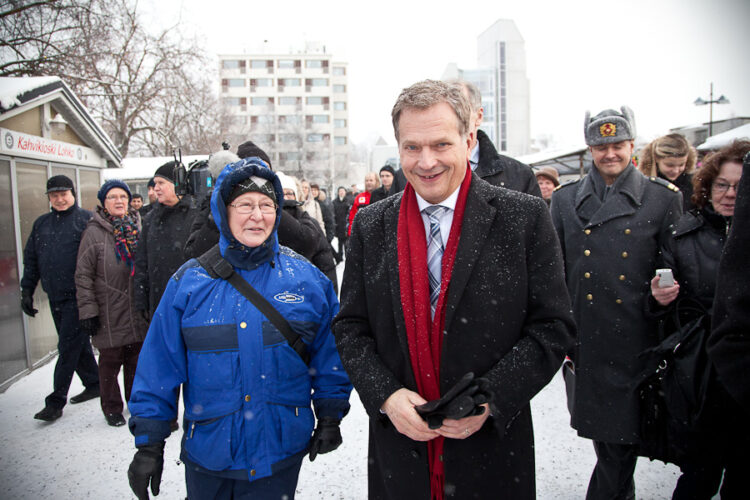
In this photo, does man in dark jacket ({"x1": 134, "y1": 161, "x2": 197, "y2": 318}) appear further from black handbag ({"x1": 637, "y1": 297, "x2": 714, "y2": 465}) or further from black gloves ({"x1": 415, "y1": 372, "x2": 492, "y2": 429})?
black handbag ({"x1": 637, "y1": 297, "x2": 714, "y2": 465})

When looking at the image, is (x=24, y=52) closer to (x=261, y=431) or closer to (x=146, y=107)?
(x=261, y=431)

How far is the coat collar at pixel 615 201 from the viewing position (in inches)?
111

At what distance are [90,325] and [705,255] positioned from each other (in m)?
5.02

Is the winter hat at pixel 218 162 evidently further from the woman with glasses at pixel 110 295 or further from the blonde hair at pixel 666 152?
the blonde hair at pixel 666 152

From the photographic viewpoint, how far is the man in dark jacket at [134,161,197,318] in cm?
430

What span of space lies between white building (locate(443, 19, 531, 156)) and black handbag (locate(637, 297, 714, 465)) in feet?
204

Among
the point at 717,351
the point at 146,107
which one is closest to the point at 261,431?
the point at 717,351

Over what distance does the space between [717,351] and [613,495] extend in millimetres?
1844

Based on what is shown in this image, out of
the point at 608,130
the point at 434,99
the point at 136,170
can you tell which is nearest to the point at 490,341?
the point at 434,99

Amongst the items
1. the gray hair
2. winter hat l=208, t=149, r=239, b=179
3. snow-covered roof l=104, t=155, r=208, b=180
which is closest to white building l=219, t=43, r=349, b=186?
snow-covered roof l=104, t=155, r=208, b=180

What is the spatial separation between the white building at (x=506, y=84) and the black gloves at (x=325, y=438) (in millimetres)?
63096

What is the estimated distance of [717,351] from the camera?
4.34 feet

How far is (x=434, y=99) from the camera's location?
161 centimetres

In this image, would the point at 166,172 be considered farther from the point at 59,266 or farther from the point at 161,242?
the point at 59,266
